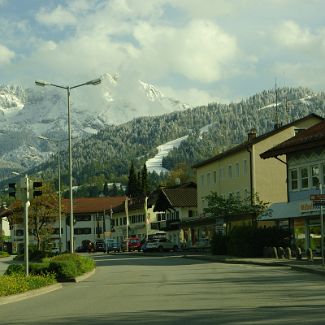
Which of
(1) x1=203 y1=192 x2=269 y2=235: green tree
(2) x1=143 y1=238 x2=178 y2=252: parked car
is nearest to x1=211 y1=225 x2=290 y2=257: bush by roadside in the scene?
(1) x1=203 y1=192 x2=269 y2=235: green tree

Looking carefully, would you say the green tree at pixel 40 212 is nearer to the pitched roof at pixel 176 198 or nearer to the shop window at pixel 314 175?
the shop window at pixel 314 175

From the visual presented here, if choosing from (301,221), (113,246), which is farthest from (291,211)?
(113,246)

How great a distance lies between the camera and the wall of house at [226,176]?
67750mm

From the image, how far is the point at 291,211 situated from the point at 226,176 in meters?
26.9

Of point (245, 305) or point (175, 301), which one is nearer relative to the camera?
point (245, 305)

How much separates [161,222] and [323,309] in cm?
8844

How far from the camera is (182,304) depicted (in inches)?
685

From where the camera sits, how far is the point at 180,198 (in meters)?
96.0

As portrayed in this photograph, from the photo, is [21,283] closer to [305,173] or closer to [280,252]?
[280,252]

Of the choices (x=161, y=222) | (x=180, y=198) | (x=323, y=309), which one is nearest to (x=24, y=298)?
(x=323, y=309)

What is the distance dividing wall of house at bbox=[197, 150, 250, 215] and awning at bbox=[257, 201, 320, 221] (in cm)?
1729

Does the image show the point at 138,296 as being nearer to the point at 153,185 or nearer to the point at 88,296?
the point at 88,296

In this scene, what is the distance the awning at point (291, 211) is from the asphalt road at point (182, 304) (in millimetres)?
17959

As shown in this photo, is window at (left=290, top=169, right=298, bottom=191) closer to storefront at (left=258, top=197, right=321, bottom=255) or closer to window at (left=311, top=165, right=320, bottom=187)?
storefront at (left=258, top=197, right=321, bottom=255)
